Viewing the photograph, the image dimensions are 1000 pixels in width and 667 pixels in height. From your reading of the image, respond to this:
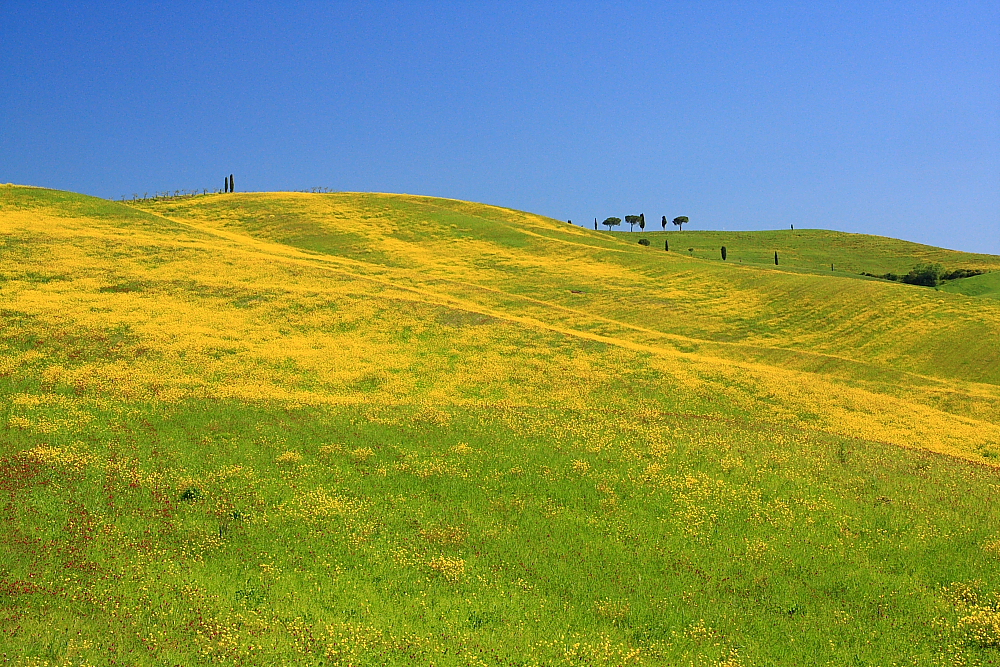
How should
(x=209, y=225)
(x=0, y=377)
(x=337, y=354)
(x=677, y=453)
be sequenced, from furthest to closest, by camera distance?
(x=209, y=225) < (x=337, y=354) < (x=0, y=377) < (x=677, y=453)

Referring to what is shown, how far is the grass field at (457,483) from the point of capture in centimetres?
1702

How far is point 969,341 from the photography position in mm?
51031

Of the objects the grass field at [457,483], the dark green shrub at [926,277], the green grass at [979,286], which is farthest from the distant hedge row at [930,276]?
the grass field at [457,483]

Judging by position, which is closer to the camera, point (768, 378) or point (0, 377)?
point (0, 377)

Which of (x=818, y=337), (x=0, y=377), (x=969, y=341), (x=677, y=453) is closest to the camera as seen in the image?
(x=677, y=453)

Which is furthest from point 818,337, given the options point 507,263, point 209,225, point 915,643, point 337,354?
point 209,225

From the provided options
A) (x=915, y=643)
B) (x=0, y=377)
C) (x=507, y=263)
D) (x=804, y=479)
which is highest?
(x=507, y=263)

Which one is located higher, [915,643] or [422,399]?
[422,399]

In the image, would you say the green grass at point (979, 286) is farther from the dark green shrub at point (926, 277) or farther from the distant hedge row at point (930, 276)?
the dark green shrub at point (926, 277)

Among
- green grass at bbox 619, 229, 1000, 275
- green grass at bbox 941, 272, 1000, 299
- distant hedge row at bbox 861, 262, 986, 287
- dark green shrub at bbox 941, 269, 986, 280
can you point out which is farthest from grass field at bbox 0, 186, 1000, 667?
green grass at bbox 619, 229, 1000, 275

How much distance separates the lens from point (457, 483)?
78.0 feet

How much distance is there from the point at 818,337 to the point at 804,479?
33028 mm

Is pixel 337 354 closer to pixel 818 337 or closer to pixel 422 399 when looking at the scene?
pixel 422 399

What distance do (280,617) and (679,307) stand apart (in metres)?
50.4
